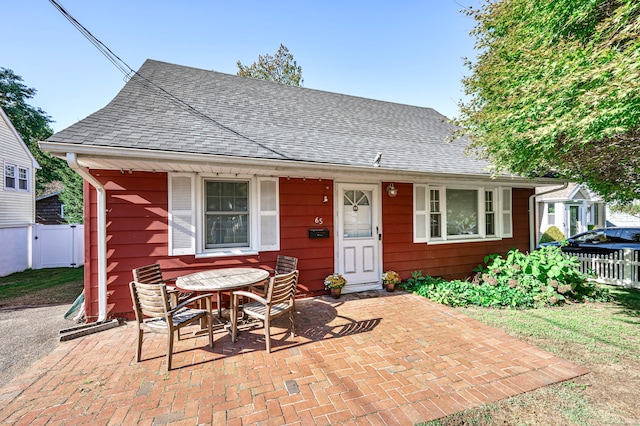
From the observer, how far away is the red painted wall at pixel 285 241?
4277 mm

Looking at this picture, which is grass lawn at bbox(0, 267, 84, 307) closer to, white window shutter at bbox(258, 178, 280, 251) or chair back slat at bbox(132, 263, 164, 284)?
chair back slat at bbox(132, 263, 164, 284)

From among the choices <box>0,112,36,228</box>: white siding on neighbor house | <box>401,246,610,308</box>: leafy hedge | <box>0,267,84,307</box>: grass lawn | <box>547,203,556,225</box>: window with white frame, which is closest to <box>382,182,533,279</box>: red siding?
<box>401,246,610,308</box>: leafy hedge

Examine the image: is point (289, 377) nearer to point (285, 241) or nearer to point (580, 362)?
point (285, 241)

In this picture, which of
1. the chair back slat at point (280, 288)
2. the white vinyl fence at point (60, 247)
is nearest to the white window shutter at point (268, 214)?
the chair back slat at point (280, 288)

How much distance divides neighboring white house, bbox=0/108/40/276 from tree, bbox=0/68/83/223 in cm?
327

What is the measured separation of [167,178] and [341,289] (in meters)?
3.79

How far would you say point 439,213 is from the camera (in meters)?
6.66

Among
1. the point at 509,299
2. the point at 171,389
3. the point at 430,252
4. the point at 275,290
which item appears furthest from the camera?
the point at 430,252

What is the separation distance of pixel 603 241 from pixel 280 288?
1169 centimetres

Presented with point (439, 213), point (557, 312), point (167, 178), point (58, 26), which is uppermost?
point (58, 26)

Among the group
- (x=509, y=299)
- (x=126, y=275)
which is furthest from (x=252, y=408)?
(x=509, y=299)

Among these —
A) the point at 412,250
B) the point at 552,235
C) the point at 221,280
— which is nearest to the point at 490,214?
the point at 412,250

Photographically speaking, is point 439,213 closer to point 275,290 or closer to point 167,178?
point 275,290

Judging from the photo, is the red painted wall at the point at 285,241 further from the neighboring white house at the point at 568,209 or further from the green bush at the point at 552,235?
the neighboring white house at the point at 568,209
